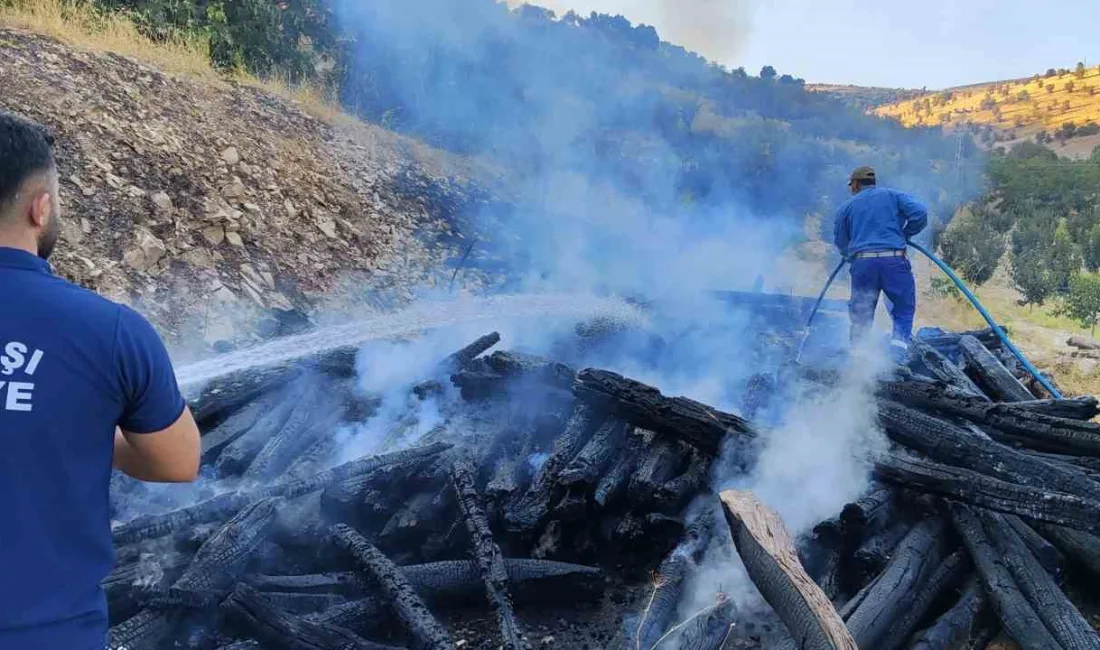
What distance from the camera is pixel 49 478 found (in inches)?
62.0

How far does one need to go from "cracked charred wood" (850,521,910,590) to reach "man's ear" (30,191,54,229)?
3568 mm

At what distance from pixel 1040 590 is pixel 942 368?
3488 mm

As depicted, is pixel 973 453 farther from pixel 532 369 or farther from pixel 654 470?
pixel 532 369

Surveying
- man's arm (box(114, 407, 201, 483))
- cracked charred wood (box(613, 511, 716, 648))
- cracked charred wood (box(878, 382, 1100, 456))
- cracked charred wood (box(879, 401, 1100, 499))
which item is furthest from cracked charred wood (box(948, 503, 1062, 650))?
man's arm (box(114, 407, 201, 483))

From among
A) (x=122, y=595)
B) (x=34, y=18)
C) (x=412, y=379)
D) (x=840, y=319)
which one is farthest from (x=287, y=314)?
Result: (x=840, y=319)

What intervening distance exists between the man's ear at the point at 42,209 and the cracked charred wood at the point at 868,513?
11.3ft

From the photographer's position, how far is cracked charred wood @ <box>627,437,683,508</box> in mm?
4098

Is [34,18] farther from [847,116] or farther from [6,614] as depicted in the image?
[847,116]

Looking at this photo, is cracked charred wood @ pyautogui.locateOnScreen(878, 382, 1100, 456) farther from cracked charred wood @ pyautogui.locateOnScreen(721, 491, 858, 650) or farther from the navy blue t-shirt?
the navy blue t-shirt

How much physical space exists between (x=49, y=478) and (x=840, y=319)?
9190 mm

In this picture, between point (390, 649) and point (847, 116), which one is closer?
point (390, 649)

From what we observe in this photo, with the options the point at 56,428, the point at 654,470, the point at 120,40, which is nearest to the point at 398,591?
the point at 654,470

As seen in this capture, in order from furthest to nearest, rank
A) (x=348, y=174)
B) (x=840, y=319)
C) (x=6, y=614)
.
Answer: (x=348, y=174), (x=840, y=319), (x=6, y=614)

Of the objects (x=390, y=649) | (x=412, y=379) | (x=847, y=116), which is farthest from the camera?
(x=847, y=116)
